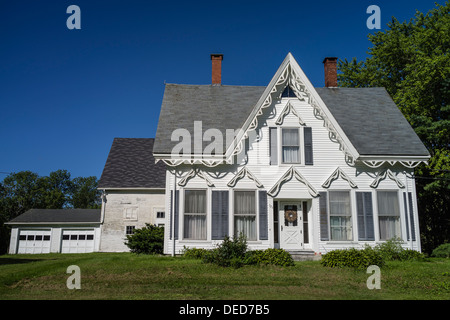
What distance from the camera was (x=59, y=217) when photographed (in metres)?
30.5

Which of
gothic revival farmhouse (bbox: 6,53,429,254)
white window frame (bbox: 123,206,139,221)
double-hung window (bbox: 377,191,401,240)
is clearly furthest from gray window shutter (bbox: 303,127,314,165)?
white window frame (bbox: 123,206,139,221)

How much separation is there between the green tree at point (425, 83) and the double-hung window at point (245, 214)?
9.65m

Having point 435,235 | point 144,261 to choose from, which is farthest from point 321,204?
point 435,235

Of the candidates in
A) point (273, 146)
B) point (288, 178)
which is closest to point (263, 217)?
point (288, 178)

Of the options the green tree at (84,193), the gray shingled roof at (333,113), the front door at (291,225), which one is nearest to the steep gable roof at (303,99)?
the gray shingled roof at (333,113)

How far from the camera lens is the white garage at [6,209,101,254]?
1126 inches

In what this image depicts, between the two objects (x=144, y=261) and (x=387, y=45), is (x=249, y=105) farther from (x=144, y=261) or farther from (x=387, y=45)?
(x=387, y=45)

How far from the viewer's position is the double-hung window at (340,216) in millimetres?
15703

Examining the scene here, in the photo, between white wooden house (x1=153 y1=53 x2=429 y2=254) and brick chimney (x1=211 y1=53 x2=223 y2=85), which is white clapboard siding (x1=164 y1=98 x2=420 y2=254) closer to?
white wooden house (x1=153 y1=53 x2=429 y2=254)

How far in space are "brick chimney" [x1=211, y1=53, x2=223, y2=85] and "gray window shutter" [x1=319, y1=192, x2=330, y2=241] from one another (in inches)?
346

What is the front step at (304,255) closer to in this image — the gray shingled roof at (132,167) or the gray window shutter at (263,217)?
the gray window shutter at (263,217)
